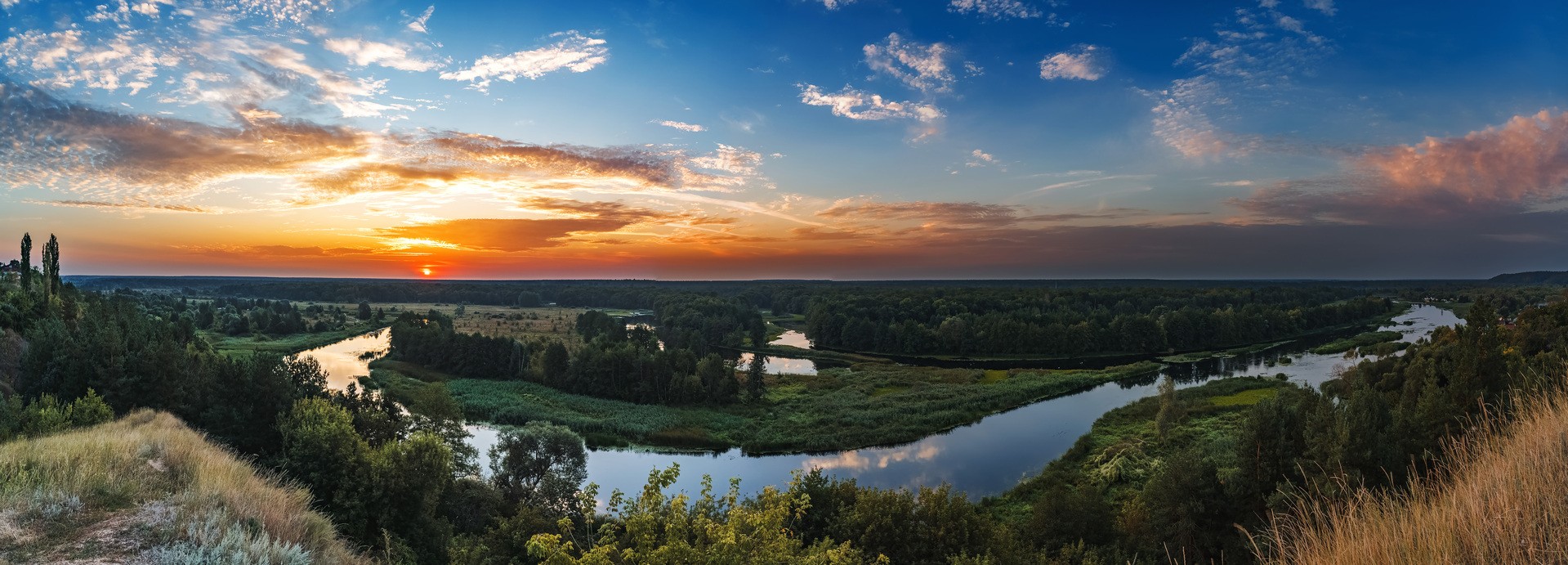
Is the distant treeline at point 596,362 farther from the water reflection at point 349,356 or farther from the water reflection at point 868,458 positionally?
the water reflection at point 868,458

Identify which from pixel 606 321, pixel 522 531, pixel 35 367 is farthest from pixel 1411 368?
pixel 606 321

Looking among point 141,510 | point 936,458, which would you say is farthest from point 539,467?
point 936,458

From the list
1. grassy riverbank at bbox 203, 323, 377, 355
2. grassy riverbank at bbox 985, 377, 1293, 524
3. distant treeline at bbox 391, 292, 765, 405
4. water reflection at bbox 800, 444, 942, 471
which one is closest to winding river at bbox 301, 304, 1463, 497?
water reflection at bbox 800, 444, 942, 471

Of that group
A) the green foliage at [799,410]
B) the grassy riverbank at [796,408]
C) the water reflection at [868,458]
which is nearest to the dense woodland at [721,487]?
the water reflection at [868,458]

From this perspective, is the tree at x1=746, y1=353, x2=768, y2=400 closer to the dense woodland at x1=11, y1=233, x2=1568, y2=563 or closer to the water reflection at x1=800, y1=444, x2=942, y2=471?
the water reflection at x1=800, y1=444, x2=942, y2=471

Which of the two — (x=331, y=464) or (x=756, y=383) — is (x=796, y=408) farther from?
(x=331, y=464)
